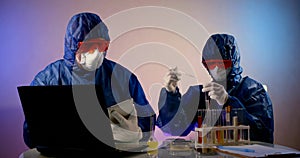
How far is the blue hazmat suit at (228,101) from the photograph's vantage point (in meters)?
2.00

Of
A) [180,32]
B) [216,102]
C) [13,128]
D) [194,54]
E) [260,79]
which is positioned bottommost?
[13,128]

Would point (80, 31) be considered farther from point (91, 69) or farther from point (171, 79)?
point (171, 79)

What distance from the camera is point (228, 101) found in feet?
6.30

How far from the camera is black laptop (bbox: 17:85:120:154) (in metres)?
1.07

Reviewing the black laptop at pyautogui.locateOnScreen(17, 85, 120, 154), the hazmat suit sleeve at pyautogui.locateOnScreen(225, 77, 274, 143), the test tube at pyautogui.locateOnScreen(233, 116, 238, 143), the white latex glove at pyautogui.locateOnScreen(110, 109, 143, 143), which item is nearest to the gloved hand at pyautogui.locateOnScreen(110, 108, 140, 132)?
the white latex glove at pyautogui.locateOnScreen(110, 109, 143, 143)

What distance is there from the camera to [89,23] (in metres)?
2.01

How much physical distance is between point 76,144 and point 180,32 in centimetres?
137

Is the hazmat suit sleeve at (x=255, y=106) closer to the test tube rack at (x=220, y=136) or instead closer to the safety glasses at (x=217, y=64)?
the safety glasses at (x=217, y=64)

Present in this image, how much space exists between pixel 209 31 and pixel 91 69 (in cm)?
89

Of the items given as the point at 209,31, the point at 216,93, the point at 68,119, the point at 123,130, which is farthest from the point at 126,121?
the point at 209,31

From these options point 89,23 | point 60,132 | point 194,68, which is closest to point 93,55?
point 89,23

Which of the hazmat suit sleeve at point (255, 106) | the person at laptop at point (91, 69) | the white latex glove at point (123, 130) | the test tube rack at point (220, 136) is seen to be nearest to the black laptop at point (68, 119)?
the white latex glove at point (123, 130)

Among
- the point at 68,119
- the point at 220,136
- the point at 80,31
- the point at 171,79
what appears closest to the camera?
the point at 68,119

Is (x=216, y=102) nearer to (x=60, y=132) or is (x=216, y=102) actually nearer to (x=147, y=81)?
(x=147, y=81)
